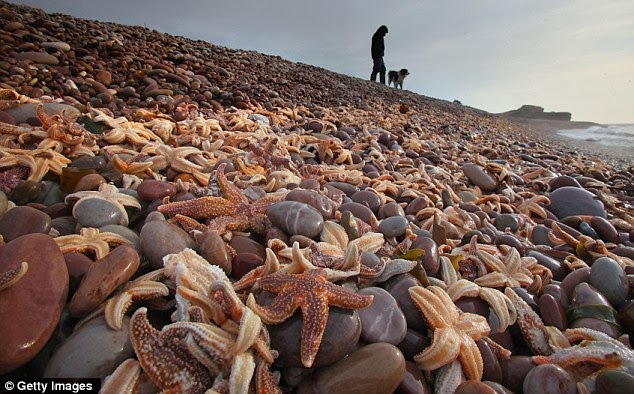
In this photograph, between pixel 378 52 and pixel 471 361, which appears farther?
pixel 378 52

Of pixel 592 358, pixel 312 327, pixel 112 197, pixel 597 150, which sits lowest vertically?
pixel 597 150

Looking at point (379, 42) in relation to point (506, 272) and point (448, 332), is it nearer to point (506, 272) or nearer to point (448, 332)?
point (506, 272)

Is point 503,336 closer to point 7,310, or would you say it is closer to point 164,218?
point 164,218

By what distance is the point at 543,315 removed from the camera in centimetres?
265


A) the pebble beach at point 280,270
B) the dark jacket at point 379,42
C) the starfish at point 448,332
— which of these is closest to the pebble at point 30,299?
the pebble beach at point 280,270

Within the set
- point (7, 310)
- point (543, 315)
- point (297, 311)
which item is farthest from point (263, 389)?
point (543, 315)

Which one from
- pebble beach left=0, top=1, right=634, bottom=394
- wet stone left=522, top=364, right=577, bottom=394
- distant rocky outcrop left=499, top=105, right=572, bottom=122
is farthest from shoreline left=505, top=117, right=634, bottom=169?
distant rocky outcrop left=499, top=105, right=572, bottom=122

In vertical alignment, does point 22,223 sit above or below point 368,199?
above

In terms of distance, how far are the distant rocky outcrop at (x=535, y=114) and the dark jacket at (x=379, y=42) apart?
24693mm

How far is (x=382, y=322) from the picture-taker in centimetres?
210

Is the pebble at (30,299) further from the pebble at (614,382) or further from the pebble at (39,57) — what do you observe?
the pebble at (39,57)

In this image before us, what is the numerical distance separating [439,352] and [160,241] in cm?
192

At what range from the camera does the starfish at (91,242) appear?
2.41 meters

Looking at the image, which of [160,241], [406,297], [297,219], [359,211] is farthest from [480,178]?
[160,241]
